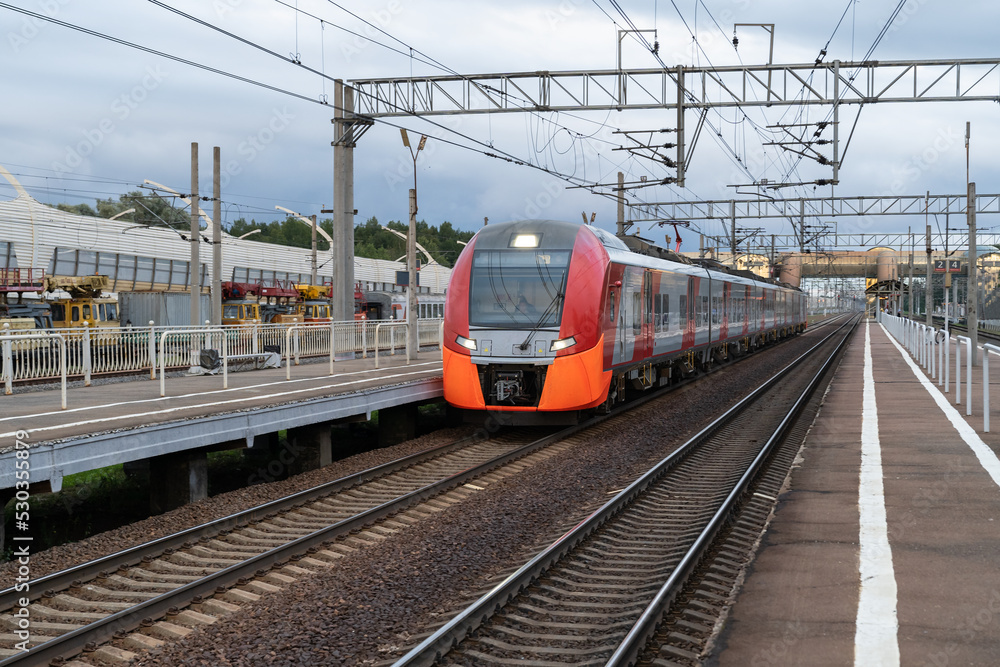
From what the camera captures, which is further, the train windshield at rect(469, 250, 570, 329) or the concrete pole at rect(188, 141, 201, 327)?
the concrete pole at rect(188, 141, 201, 327)

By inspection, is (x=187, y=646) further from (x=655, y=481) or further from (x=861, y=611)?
(x=655, y=481)

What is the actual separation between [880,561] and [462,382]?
26.4 ft

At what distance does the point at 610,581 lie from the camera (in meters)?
7.12

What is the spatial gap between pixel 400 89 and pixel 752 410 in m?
10.6

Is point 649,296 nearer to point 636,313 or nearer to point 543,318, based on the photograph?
point 636,313

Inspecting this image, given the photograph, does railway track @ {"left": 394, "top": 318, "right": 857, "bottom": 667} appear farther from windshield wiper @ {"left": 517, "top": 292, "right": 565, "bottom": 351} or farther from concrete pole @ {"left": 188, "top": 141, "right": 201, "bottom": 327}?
concrete pole @ {"left": 188, "top": 141, "right": 201, "bottom": 327}

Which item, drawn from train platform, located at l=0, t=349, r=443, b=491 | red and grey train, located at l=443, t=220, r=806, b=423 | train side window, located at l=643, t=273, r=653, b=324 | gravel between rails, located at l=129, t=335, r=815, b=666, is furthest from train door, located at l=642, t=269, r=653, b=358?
gravel between rails, located at l=129, t=335, r=815, b=666

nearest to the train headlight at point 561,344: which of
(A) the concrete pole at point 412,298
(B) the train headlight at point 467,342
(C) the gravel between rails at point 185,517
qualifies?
(B) the train headlight at point 467,342

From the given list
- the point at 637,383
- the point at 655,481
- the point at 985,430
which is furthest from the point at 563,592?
the point at 637,383

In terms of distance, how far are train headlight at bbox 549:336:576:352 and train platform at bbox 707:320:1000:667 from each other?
3.63 m

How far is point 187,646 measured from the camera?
18.9ft

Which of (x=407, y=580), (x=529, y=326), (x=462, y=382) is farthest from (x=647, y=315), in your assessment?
(x=407, y=580)

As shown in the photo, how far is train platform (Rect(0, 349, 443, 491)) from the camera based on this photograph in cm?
902

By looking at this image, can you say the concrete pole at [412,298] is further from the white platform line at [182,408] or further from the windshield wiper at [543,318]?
the windshield wiper at [543,318]
